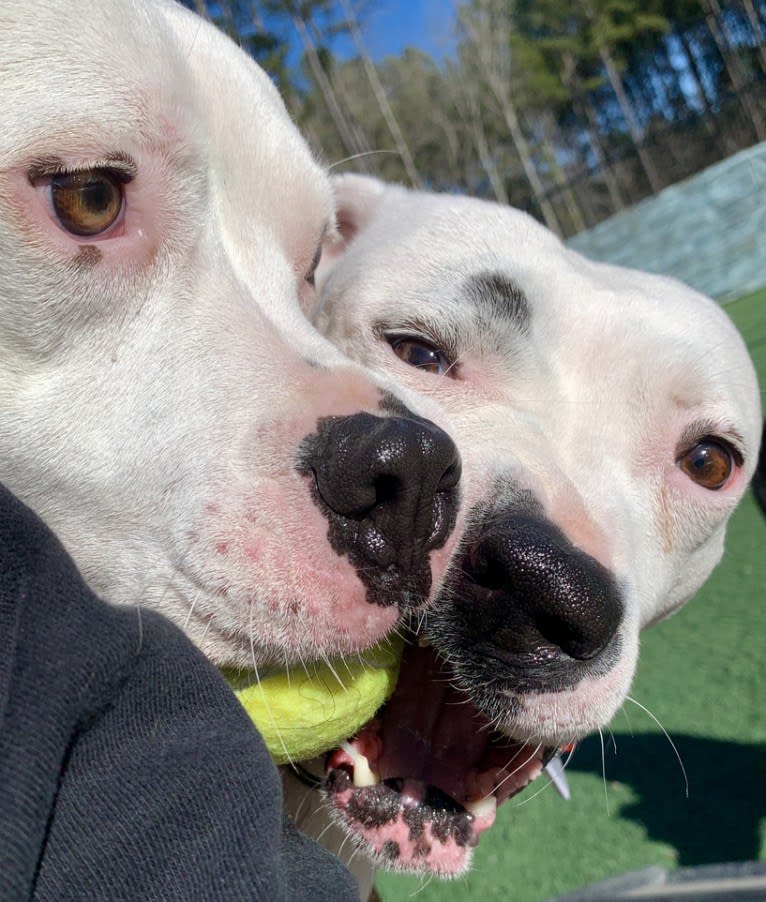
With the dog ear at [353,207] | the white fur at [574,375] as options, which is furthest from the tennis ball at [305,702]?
the dog ear at [353,207]

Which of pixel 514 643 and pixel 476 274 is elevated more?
pixel 476 274

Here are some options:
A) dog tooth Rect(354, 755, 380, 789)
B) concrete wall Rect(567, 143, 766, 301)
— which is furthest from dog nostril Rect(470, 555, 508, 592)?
concrete wall Rect(567, 143, 766, 301)

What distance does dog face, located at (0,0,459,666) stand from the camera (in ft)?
4.70

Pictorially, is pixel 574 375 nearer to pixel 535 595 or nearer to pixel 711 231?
pixel 535 595

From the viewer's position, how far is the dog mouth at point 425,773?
1811mm

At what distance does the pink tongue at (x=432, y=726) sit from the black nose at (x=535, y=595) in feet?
0.68

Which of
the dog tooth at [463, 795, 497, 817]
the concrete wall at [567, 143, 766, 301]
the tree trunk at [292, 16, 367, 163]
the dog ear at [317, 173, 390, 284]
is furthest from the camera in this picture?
the tree trunk at [292, 16, 367, 163]

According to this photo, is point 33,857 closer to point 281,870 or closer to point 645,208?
point 281,870

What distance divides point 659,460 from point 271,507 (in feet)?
4.85

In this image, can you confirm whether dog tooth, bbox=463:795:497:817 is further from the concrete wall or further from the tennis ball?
the concrete wall

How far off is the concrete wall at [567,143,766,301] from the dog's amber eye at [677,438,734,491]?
13113mm

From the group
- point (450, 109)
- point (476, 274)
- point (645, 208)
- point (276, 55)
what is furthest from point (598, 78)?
point (476, 274)

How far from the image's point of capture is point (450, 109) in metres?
37.4

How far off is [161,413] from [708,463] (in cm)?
179
